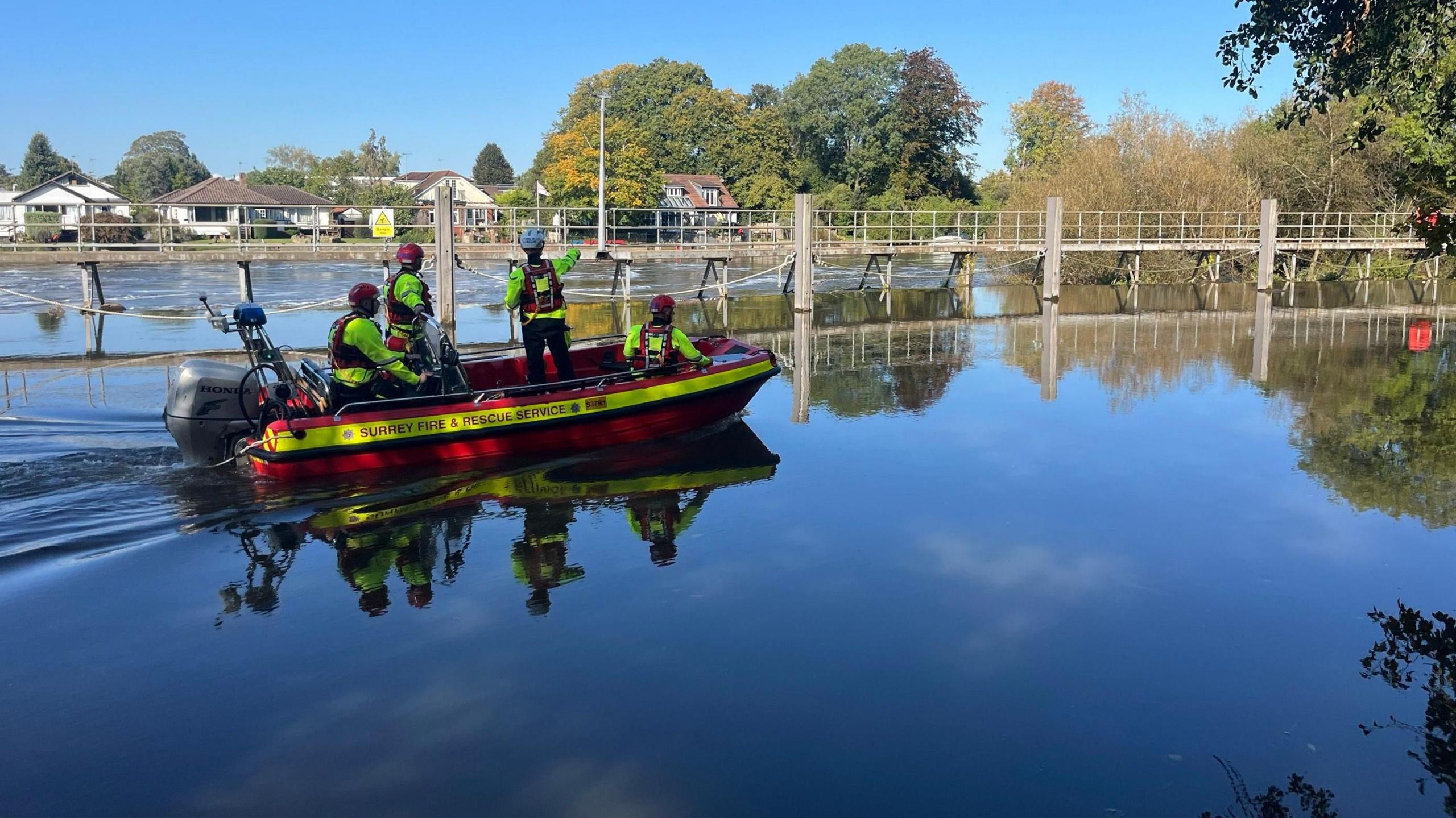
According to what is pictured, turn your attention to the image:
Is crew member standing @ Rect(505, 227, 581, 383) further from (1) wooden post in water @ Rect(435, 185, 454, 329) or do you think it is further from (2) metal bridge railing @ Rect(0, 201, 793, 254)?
(2) metal bridge railing @ Rect(0, 201, 793, 254)

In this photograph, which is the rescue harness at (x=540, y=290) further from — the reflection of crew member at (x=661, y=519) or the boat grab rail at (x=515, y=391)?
the reflection of crew member at (x=661, y=519)

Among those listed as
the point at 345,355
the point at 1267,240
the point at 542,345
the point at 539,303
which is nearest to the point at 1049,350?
the point at 542,345

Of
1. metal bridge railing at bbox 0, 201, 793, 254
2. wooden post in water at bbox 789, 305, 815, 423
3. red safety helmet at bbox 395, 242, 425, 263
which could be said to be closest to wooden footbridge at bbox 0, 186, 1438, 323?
metal bridge railing at bbox 0, 201, 793, 254

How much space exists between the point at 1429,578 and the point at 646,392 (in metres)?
6.12

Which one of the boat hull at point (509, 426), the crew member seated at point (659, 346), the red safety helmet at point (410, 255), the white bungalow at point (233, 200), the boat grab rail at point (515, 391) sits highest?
the white bungalow at point (233, 200)

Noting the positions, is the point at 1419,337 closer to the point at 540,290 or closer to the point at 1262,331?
the point at 1262,331

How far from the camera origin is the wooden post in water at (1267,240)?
29.1 metres

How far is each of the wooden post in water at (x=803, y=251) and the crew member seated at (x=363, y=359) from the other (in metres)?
13.5

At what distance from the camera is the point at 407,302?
31.0 feet

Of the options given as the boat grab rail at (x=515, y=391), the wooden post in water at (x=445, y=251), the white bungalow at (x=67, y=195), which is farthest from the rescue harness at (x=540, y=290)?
the white bungalow at (x=67, y=195)

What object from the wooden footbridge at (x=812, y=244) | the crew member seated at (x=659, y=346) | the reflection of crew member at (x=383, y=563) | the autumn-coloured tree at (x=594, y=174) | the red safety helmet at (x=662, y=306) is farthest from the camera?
the autumn-coloured tree at (x=594, y=174)

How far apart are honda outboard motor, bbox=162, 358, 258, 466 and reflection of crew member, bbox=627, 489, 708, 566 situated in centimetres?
312

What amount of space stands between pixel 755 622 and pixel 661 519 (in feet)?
7.28

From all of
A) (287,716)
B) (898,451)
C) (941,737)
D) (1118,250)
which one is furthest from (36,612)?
(1118,250)
